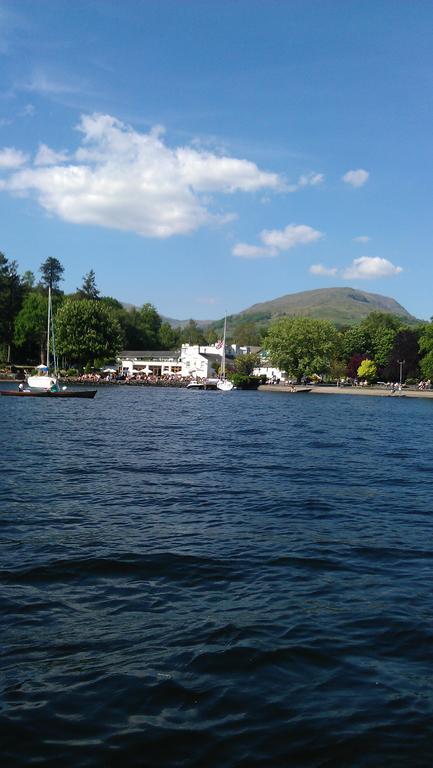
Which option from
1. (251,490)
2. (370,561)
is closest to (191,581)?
(370,561)

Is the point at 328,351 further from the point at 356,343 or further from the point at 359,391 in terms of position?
the point at 356,343

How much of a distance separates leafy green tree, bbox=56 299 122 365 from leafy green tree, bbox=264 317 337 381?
31405 mm

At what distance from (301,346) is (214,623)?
116 meters

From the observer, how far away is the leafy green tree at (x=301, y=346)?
121875mm

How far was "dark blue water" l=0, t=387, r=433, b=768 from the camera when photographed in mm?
5707

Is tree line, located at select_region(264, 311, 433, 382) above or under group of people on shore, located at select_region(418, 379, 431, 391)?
above

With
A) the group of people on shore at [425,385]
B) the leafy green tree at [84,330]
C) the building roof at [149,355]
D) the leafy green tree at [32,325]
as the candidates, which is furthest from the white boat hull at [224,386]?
Result: the building roof at [149,355]

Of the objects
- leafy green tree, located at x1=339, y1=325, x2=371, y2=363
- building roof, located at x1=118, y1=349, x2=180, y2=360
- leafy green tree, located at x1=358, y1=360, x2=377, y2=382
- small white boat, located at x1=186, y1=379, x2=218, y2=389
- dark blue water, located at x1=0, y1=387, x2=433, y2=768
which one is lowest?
dark blue water, located at x1=0, y1=387, x2=433, y2=768

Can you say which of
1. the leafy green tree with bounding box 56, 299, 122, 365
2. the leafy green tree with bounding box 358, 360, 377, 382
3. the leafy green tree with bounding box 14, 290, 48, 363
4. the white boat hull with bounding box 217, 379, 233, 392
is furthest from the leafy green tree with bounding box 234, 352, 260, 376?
the leafy green tree with bounding box 14, 290, 48, 363

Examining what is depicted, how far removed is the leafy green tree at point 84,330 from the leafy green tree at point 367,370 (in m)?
55.4

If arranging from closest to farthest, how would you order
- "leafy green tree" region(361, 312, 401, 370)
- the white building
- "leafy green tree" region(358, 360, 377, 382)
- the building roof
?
"leafy green tree" region(358, 360, 377, 382)
"leafy green tree" region(361, 312, 401, 370)
the white building
the building roof

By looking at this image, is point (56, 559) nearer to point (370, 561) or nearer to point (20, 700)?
point (20, 700)

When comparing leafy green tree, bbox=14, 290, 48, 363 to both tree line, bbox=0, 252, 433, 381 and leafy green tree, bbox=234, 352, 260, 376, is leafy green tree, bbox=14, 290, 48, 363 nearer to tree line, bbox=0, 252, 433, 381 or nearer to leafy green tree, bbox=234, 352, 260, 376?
tree line, bbox=0, 252, 433, 381

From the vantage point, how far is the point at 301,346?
122375 millimetres
